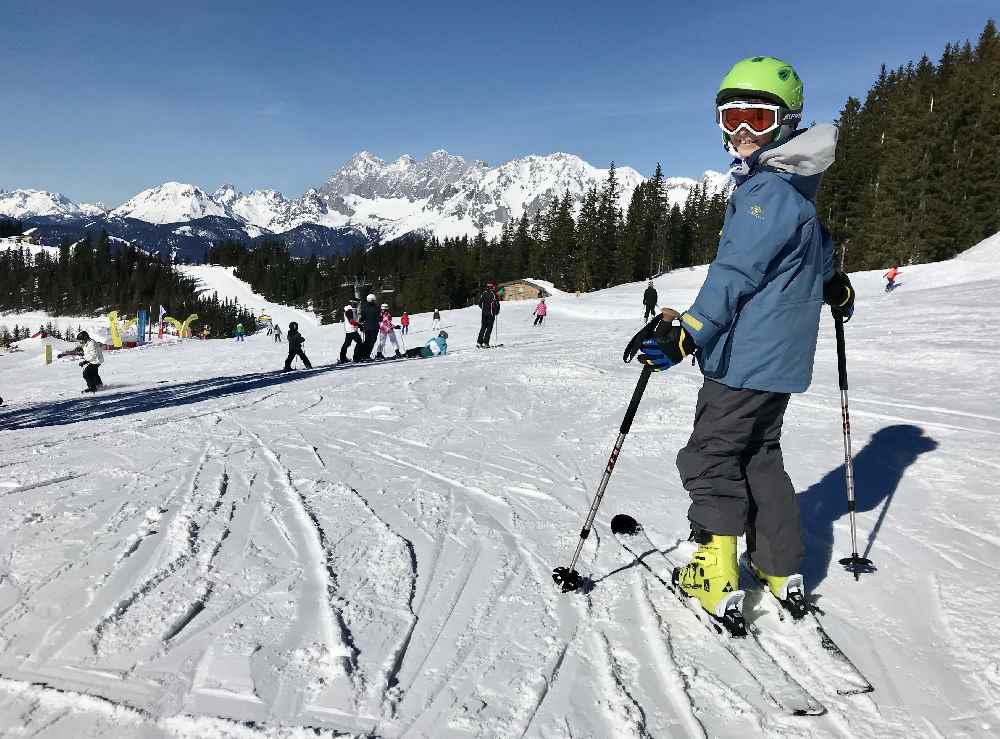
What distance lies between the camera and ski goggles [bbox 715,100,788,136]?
2.52 meters

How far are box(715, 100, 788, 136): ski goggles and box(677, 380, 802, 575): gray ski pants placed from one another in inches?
44.7

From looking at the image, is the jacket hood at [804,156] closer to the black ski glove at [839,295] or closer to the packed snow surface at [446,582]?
the black ski glove at [839,295]

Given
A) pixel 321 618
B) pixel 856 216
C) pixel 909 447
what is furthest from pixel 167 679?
pixel 856 216

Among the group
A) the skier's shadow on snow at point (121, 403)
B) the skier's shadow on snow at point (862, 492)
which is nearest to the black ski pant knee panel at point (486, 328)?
the skier's shadow on snow at point (121, 403)

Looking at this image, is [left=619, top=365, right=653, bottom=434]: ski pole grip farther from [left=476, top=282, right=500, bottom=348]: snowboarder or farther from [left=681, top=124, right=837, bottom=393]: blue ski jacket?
[left=476, top=282, right=500, bottom=348]: snowboarder

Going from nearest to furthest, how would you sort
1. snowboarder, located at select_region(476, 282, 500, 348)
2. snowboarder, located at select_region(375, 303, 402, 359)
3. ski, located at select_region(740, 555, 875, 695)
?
1. ski, located at select_region(740, 555, 875, 695)
2. snowboarder, located at select_region(375, 303, 402, 359)
3. snowboarder, located at select_region(476, 282, 500, 348)

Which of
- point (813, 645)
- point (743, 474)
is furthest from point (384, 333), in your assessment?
point (813, 645)

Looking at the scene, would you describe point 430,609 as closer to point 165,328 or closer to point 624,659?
point 624,659

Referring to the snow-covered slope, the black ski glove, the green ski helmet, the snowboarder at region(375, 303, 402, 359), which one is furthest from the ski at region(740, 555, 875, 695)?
the snow-covered slope

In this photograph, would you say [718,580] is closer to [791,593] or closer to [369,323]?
[791,593]

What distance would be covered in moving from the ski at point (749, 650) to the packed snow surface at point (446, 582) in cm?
5

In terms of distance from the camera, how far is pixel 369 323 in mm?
16797

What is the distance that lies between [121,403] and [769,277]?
12197mm

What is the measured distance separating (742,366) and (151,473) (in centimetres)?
442
